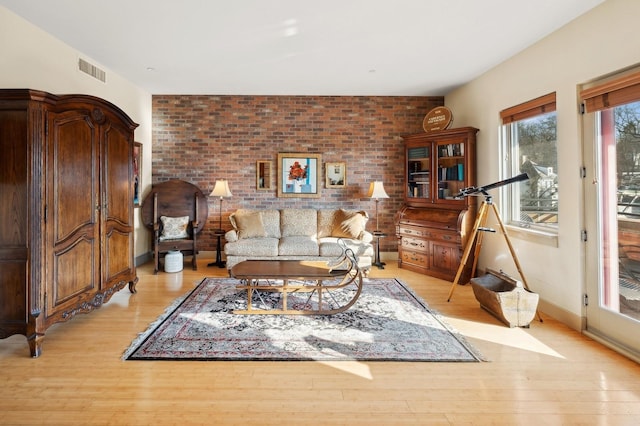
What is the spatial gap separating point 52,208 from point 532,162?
187 inches

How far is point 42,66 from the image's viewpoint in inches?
136

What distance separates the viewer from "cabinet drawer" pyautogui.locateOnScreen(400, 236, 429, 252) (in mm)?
5059

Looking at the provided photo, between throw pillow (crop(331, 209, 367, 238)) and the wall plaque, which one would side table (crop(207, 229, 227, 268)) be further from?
the wall plaque

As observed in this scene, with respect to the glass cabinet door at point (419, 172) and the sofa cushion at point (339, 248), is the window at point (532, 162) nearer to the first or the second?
the glass cabinet door at point (419, 172)

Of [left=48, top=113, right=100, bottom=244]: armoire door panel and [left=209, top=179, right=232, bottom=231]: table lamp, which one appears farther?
[left=209, top=179, right=232, bottom=231]: table lamp

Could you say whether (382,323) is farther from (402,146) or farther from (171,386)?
(402,146)

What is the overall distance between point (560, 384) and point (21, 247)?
3919 mm

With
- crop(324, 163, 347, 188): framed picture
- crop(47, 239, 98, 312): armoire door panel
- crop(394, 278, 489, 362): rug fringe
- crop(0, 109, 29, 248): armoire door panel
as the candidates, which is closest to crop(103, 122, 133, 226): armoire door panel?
crop(47, 239, 98, 312): armoire door panel

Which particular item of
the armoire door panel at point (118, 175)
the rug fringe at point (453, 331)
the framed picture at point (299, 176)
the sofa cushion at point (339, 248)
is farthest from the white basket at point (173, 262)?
the rug fringe at point (453, 331)

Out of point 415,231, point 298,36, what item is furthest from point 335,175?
point 298,36

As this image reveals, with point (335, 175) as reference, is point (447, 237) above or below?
below

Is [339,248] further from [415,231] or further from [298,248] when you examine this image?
[415,231]

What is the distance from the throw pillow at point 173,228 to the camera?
17.4 ft

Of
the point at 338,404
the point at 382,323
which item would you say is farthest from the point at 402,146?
the point at 338,404
